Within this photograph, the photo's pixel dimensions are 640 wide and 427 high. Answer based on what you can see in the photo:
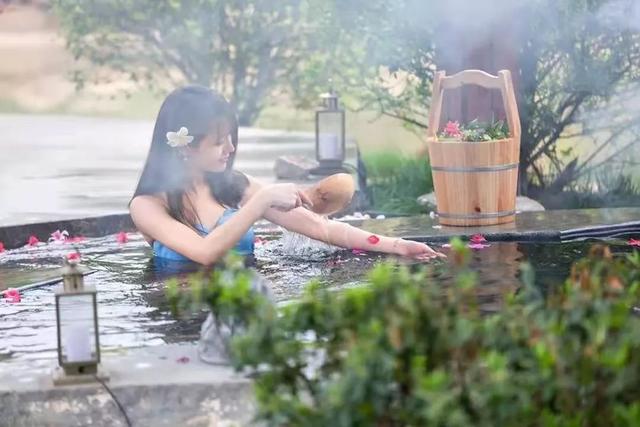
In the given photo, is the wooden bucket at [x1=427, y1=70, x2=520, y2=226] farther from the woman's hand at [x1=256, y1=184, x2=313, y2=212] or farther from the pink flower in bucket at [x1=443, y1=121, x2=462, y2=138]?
the woman's hand at [x1=256, y1=184, x2=313, y2=212]

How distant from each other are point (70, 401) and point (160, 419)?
24 cm

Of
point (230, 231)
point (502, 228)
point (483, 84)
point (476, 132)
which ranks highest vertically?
point (483, 84)

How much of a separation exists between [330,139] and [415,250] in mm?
3943

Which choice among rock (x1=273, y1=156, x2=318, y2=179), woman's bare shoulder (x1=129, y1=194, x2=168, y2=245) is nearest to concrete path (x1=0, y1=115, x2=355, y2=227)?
rock (x1=273, y1=156, x2=318, y2=179)

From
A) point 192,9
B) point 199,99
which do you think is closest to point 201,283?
point 199,99

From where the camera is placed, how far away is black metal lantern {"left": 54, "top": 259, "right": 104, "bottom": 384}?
10.9 feet

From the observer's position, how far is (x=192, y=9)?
14391 millimetres

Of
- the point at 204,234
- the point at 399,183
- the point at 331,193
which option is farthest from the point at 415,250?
the point at 399,183

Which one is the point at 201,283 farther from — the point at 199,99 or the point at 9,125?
the point at 9,125

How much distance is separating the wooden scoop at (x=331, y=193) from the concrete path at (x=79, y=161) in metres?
1.93

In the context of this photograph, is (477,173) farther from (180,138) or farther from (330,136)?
(330,136)

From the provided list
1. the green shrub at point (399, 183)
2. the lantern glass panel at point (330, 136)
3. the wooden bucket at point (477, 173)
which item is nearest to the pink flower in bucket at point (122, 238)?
the wooden bucket at point (477, 173)

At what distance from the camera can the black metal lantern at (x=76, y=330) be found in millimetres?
3328

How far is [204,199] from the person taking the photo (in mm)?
5379
